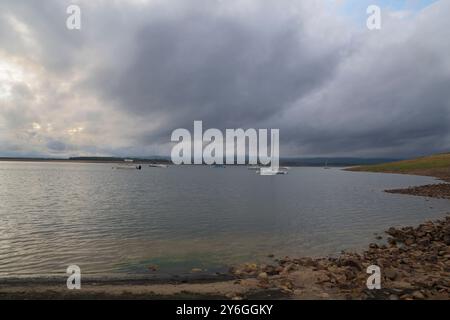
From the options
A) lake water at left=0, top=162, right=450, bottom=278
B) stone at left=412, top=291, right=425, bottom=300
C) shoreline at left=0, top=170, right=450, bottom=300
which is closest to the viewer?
stone at left=412, top=291, right=425, bottom=300

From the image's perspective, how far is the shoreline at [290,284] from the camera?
11500mm

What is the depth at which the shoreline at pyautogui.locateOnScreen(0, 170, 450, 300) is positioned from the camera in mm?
11500

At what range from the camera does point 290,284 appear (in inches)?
498

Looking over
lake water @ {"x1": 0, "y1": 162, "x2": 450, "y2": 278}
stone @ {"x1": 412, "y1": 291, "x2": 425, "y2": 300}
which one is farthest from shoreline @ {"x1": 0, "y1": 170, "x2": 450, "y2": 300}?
lake water @ {"x1": 0, "y1": 162, "x2": 450, "y2": 278}

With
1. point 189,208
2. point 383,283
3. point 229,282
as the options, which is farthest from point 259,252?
point 189,208

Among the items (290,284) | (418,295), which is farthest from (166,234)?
(418,295)

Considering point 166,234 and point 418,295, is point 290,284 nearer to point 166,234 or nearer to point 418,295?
point 418,295

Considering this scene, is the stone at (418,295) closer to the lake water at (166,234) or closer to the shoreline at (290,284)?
the shoreline at (290,284)

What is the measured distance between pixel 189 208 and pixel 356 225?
19005 mm

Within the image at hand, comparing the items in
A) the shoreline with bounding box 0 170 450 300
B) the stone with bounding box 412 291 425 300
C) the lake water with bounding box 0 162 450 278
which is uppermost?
the stone with bounding box 412 291 425 300

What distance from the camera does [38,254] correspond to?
18.3 m

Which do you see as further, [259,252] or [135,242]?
[135,242]

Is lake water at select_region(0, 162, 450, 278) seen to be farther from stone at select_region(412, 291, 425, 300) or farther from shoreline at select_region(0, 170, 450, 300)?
stone at select_region(412, 291, 425, 300)
